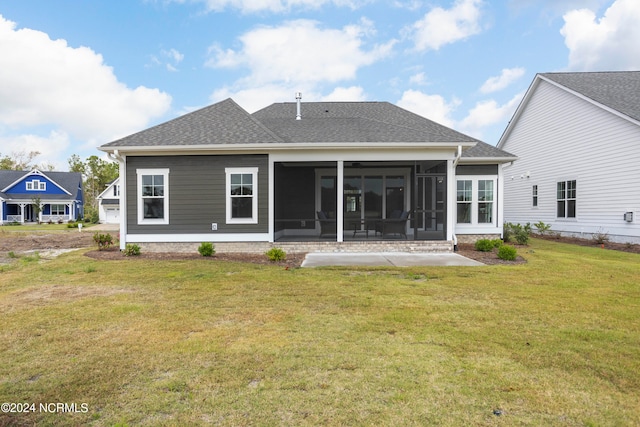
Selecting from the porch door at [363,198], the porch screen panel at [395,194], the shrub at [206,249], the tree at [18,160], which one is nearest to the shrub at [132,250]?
the shrub at [206,249]

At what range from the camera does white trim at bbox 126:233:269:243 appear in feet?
34.7

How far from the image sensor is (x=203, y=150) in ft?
34.0

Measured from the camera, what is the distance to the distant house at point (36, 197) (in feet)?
121

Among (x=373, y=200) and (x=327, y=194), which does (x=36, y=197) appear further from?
(x=373, y=200)

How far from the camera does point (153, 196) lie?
10.6 metres

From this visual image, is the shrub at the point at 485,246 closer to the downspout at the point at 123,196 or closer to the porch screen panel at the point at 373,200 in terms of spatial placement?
the porch screen panel at the point at 373,200

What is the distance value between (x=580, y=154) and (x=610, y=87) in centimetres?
309

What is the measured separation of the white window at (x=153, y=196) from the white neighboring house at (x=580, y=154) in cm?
1586

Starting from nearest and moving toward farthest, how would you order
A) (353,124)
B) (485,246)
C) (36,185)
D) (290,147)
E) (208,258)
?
1. (208,258)
2. (290,147)
3. (485,246)
4. (353,124)
5. (36,185)

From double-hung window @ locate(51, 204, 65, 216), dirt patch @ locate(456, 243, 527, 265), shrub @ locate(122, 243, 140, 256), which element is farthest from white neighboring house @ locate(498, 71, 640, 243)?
double-hung window @ locate(51, 204, 65, 216)

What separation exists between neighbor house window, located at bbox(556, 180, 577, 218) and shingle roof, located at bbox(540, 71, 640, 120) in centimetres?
347

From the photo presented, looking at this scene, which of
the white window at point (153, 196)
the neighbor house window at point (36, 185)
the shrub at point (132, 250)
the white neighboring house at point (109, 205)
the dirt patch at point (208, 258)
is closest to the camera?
the dirt patch at point (208, 258)

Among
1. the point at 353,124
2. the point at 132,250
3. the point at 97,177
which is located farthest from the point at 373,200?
the point at 97,177

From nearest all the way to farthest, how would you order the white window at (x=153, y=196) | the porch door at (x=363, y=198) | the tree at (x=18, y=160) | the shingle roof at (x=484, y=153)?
1. the white window at (x=153, y=196)
2. the shingle roof at (x=484, y=153)
3. the porch door at (x=363, y=198)
4. the tree at (x=18, y=160)
